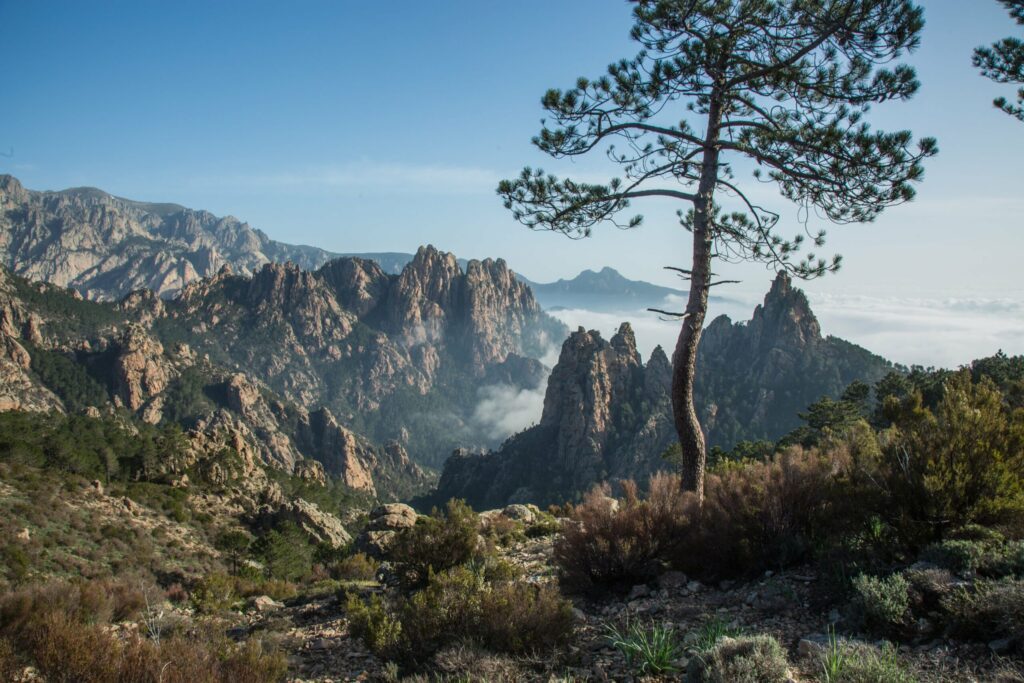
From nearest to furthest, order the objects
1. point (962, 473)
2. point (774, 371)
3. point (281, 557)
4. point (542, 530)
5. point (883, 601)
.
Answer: point (883, 601)
point (962, 473)
point (542, 530)
point (281, 557)
point (774, 371)

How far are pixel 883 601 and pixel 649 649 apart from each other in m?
1.84

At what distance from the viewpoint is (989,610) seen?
3838mm

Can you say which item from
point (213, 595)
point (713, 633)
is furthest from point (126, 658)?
point (213, 595)

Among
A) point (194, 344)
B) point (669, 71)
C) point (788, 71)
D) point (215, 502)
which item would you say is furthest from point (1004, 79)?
point (194, 344)

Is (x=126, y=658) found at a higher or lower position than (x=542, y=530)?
higher

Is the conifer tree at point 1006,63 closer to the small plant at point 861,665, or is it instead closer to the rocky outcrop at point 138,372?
the small plant at point 861,665

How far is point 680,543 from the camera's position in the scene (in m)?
6.66

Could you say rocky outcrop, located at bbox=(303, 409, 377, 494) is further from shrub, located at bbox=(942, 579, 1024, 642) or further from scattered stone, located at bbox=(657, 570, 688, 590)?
shrub, located at bbox=(942, 579, 1024, 642)

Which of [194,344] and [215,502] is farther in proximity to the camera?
[194,344]

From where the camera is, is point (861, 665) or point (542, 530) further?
point (542, 530)

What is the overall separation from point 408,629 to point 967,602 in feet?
14.0

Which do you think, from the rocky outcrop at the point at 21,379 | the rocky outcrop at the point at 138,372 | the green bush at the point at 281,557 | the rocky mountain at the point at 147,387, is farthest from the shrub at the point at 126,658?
the rocky outcrop at the point at 138,372

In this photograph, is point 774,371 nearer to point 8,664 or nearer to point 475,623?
point 475,623

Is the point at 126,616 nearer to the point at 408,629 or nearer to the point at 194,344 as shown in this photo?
the point at 408,629
